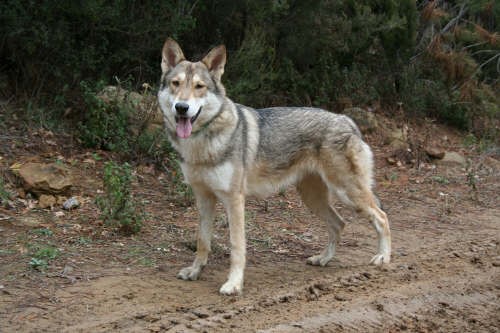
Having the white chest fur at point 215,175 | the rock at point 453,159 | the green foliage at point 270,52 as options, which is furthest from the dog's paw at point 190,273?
the rock at point 453,159

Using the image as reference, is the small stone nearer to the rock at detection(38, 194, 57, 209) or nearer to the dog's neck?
the dog's neck

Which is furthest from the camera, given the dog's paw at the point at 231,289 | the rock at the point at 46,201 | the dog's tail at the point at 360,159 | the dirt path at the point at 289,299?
the rock at the point at 46,201

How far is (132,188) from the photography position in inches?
338

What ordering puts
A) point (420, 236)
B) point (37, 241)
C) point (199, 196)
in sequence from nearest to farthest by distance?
1. point (199, 196)
2. point (37, 241)
3. point (420, 236)

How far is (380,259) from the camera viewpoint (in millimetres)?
6555

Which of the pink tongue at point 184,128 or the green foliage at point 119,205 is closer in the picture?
the pink tongue at point 184,128

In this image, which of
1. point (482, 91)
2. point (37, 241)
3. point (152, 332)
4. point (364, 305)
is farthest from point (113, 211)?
point (482, 91)

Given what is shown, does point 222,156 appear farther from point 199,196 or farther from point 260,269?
point 260,269

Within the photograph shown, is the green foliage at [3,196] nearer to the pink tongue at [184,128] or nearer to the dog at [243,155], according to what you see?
the dog at [243,155]

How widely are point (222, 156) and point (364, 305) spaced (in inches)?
69.6

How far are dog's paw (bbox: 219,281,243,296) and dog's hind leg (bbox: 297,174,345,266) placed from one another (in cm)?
131

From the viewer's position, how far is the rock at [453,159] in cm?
1173

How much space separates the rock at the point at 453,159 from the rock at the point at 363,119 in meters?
1.45

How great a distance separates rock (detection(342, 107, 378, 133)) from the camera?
12422 mm
